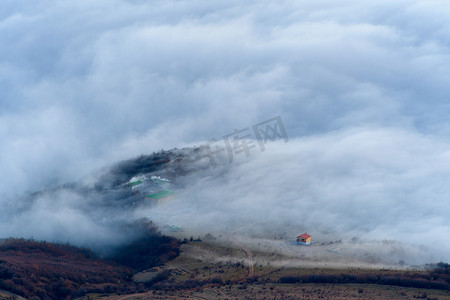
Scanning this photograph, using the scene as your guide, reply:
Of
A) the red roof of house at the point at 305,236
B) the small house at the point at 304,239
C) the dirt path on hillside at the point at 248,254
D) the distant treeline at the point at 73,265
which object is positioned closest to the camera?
the distant treeline at the point at 73,265

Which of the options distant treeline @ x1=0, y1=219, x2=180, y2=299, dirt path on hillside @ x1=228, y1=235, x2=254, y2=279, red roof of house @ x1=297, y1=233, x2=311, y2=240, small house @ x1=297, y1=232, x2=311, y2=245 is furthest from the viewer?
red roof of house @ x1=297, y1=233, x2=311, y2=240

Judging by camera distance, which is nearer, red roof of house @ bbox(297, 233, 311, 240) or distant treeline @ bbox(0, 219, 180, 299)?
distant treeline @ bbox(0, 219, 180, 299)

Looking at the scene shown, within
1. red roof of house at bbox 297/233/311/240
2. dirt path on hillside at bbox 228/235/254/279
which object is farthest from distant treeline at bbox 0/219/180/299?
red roof of house at bbox 297/233/311/240

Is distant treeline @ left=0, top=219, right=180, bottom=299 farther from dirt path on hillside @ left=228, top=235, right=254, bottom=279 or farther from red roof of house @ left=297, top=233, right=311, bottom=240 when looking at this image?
red roof of house @ left=297, top=233, right=311, bottom=240

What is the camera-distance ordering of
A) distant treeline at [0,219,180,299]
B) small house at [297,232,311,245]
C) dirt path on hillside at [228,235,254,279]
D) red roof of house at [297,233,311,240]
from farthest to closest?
red roof of house at [297,233,311,240], small house at [297,232,311,245], dirt path on hillside at [228,235,254,279], distant treeline at [0,219,180,299]

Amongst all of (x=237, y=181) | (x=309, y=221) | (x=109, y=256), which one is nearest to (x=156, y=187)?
(x=237, y=181)

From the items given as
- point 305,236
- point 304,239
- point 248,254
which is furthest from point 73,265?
point 305,236

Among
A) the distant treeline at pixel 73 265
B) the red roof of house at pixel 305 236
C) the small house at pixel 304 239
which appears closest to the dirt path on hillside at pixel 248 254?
the small house at pixel 304 239

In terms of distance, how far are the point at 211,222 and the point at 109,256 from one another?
1235 centimetres

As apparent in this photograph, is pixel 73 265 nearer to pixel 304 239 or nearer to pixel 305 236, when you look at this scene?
pixel 304 239

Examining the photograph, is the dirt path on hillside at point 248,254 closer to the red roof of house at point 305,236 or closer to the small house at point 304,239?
the small house at point 304,239

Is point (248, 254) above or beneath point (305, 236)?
beneath

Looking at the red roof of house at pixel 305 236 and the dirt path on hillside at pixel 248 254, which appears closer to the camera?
the dirt path on hillside at pixel 248 254

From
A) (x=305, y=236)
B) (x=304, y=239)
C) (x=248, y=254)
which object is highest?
(x=305, y=236)
